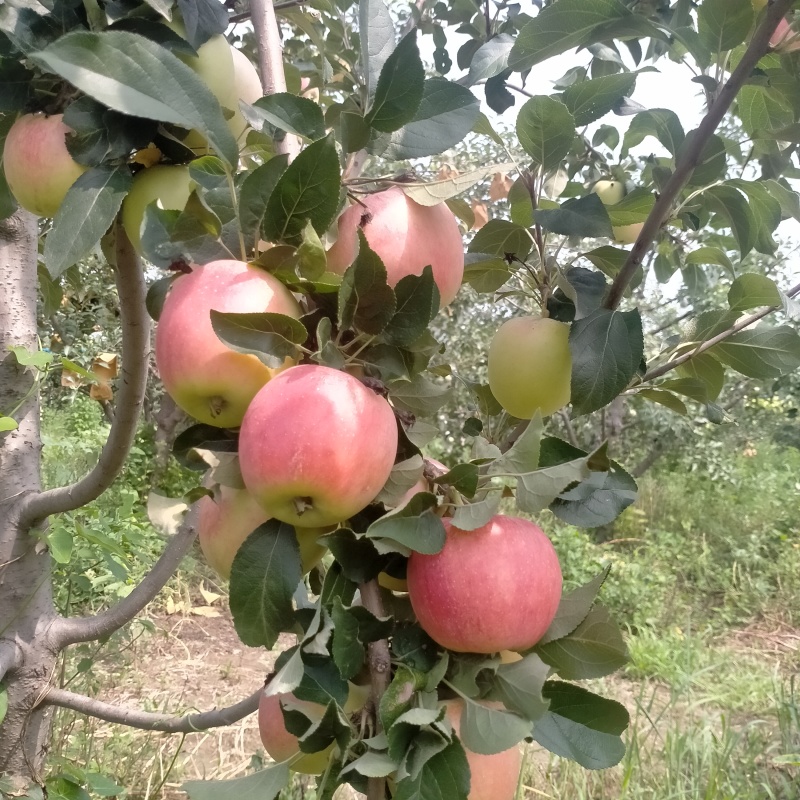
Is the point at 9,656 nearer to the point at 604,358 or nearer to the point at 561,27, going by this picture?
the point at 604,358

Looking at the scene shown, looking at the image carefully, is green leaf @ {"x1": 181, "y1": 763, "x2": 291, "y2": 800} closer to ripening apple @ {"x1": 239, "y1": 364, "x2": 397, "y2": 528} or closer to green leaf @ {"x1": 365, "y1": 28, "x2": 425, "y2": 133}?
ripening apple @ {"x1": 239, "y1": 364, "x2": 397, "y2": 528}

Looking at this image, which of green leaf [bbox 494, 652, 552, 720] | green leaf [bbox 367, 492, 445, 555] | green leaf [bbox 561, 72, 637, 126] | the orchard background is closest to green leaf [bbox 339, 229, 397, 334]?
the orchard background

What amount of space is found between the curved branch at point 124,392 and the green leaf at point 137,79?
223mm

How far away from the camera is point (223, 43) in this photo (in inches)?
20.4

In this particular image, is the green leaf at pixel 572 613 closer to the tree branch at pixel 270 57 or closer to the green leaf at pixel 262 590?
the green leaf at pixel 262 590

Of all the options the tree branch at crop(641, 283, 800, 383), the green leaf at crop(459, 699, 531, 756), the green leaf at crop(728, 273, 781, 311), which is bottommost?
the green leaf at crop(459, 699, 531, 756)

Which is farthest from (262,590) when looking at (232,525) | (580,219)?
(580,219)

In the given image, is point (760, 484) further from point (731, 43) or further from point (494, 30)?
point (731, 43)

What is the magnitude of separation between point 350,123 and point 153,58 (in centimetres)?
12

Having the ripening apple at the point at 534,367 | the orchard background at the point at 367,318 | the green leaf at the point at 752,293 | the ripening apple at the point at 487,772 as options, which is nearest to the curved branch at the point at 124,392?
Result: the orchard background at the point at 367,318

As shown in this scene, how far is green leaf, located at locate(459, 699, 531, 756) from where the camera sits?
367 mm

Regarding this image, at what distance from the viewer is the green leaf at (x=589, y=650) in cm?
45

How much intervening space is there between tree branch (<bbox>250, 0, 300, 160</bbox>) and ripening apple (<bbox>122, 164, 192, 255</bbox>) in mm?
72

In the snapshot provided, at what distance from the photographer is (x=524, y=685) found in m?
0.39
